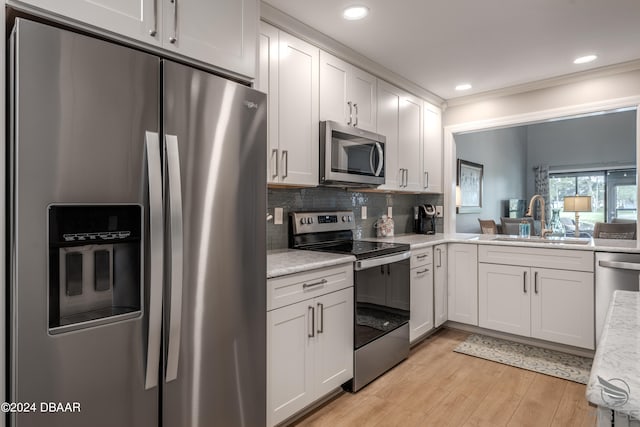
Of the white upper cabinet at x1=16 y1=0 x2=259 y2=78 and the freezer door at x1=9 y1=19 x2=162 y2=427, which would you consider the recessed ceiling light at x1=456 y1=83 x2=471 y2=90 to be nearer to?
the white upper cabinet at x1=16 y1=0 x2=259 y2=78

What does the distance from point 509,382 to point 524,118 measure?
7.90 ft

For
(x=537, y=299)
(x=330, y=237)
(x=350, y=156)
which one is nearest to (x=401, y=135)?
(x=350, y=156)

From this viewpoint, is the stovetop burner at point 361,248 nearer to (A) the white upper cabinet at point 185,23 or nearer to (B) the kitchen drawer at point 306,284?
(B) the kitchen drawer at point 306,284

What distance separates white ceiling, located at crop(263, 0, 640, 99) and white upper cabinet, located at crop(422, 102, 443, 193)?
59cm

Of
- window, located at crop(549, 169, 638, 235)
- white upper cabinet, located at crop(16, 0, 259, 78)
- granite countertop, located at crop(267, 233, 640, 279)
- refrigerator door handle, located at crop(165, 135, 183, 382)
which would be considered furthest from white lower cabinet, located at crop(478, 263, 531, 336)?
window, located at crop(549, 169, 638, 235)

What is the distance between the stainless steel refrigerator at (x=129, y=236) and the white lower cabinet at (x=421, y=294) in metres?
1.76

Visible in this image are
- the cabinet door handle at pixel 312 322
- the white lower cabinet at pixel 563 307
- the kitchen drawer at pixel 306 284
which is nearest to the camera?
the kitchen drawer at pixel 306 284

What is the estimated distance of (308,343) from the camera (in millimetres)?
2078

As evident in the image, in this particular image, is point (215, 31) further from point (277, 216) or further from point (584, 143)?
point (584, 143)

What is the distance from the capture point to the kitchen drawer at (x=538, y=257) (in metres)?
2.94

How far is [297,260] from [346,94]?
1.38 metres

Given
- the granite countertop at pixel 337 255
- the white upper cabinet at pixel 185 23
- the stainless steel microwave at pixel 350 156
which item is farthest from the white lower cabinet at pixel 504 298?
the white upper cabinet at pixel 185 23

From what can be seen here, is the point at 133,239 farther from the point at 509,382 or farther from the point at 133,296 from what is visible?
the point at 509,382

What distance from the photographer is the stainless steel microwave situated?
8.36 feet
